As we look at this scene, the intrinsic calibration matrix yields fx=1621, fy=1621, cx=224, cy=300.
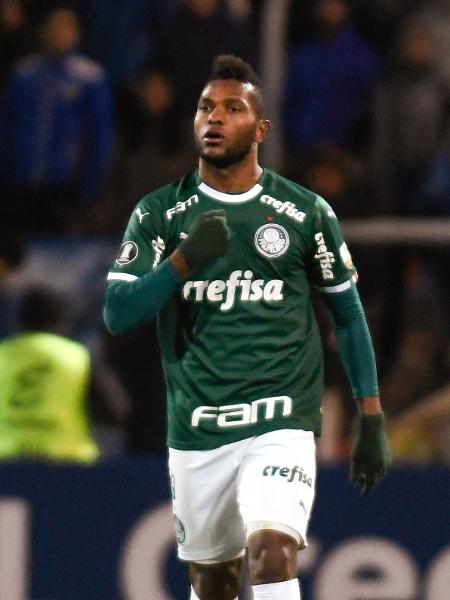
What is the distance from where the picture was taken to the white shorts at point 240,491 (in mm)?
5164

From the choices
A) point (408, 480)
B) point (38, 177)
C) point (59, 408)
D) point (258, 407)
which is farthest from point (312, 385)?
point (38, 177)

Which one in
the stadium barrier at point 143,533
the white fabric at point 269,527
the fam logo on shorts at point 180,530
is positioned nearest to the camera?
the white fabric at point 269,527

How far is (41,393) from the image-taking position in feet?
23.9

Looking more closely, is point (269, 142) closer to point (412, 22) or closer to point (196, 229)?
point (412, 22)

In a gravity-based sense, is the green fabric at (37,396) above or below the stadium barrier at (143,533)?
above

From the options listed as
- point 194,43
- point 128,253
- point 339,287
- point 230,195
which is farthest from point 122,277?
point 194,43

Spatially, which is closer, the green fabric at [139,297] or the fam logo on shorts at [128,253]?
the green fabric at [139,297]

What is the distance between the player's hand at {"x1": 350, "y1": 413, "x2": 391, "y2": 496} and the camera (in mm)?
5414

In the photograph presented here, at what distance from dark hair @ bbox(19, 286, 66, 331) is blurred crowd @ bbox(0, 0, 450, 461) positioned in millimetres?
638

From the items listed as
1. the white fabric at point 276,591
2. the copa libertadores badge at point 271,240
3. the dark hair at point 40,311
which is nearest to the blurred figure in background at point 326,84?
the dark hair at point 40,311

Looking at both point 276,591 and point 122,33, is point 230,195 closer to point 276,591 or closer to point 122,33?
point 276,591

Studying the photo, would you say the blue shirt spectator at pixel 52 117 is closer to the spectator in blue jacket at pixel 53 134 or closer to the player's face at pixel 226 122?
the spectator in blue jacket at pixel 53 134

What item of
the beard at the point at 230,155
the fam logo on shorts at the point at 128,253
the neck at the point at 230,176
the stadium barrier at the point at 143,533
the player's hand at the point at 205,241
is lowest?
the stadium barrier at the point at 143,533

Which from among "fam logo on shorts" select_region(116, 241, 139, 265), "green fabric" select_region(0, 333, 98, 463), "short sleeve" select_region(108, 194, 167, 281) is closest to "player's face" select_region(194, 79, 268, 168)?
"short sleeve" select_region(108, 194, 167, 281)
